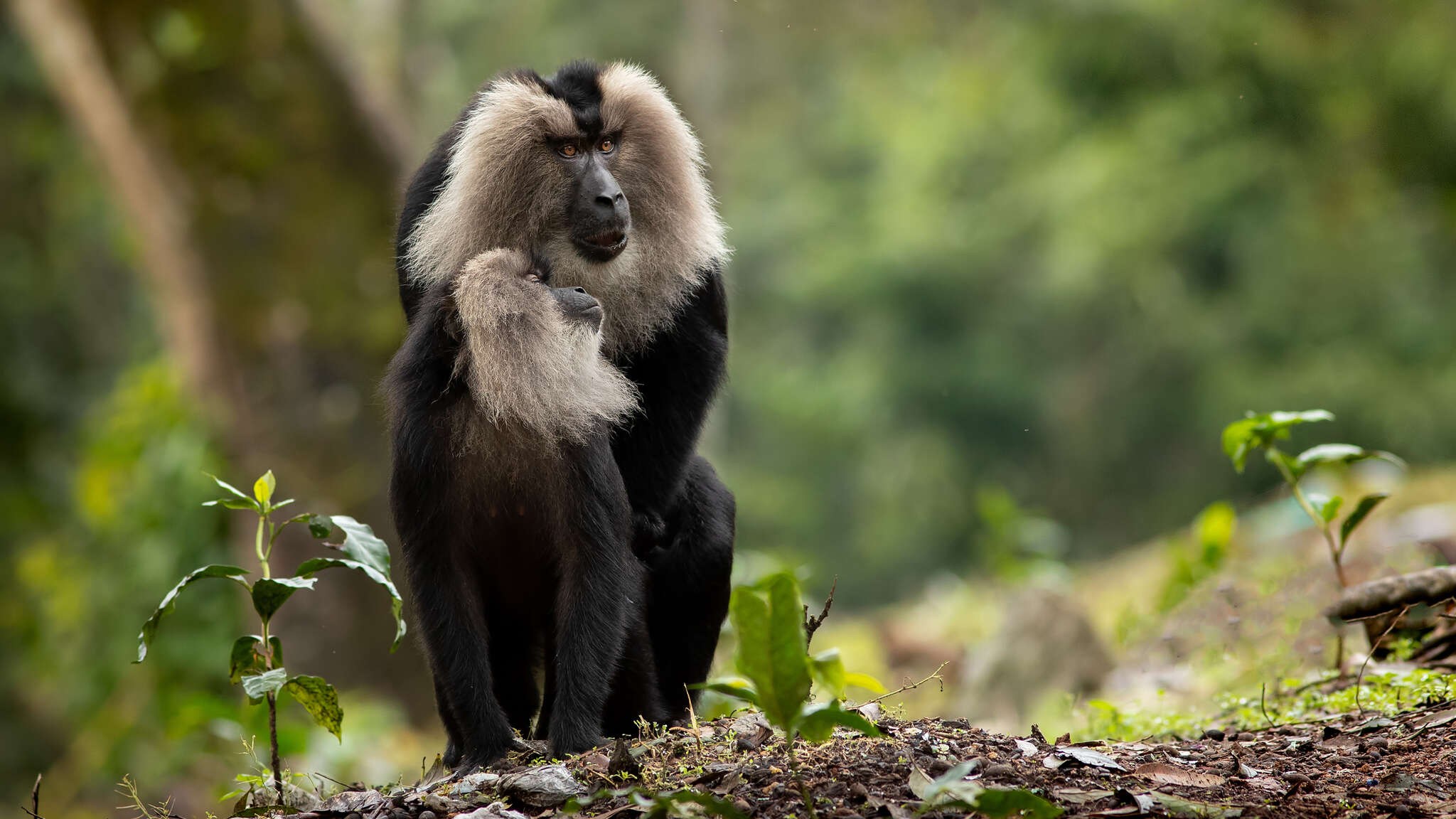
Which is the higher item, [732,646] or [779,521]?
[779,521]

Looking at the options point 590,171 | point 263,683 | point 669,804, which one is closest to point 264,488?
point 263,683

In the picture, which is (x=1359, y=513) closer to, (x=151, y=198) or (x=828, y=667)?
(x=828, y=667)

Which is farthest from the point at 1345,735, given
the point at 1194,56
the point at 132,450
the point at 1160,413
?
the point at 1160,413

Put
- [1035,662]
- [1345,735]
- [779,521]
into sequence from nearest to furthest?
[1345,735] → [1035,662] → [779,521]

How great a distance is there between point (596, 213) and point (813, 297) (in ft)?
35.2

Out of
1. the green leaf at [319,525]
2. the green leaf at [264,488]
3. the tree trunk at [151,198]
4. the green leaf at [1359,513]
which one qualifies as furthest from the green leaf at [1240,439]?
the tree trunk at [151,198]

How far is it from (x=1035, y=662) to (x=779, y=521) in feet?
32.0

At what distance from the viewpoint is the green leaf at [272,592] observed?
256 cm

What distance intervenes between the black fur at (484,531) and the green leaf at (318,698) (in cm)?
22

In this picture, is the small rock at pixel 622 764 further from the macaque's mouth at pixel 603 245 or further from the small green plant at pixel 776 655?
the macaque's mouth at pixel 603 245

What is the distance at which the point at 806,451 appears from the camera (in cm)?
1545

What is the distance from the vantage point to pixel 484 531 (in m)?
2.82

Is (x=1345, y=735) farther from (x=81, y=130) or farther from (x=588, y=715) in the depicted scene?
(x=81, y=130)

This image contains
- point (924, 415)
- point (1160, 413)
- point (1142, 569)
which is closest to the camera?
point (1142, 569)
